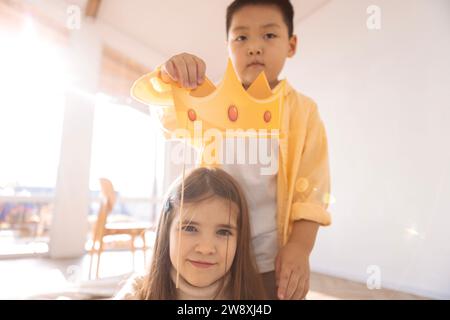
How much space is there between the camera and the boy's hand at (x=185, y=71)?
239 millimetres

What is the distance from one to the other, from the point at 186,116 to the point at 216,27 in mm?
228

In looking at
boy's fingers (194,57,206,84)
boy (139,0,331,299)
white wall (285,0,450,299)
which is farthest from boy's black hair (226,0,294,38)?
white wall (285,0,450,299)

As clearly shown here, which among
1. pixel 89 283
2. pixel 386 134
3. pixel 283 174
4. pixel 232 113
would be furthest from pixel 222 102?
pixel 386 134

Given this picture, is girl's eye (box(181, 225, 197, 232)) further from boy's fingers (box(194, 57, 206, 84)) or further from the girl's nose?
boy's fingers (box(194, 57, 206, 84))

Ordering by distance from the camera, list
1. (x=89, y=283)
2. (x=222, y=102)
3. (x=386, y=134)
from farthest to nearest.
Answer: (x=386, y=134), (x=89, y=283), (x=222, y=102)

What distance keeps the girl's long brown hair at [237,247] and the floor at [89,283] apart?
0.98ft

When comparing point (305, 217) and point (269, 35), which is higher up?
point (269, 35)

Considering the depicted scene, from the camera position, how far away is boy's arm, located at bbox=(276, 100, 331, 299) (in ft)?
0.94

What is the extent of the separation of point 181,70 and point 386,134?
102 cm

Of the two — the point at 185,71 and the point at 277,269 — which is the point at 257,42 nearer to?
the point at 185,71

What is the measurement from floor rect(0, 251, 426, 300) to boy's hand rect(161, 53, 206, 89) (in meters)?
0.44

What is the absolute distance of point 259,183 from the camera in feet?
1.08
